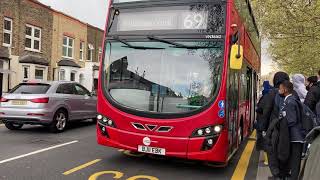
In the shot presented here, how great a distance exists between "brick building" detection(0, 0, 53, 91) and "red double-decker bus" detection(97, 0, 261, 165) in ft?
52.5

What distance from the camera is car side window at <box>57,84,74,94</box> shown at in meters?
12.1

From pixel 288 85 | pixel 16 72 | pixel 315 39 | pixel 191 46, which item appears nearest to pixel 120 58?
pixel 191 46

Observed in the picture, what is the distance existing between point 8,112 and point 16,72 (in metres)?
12.0

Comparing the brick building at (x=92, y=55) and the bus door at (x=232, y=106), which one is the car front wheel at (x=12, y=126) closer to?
the bus door at (x=232, y=106)

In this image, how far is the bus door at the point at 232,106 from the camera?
701cm

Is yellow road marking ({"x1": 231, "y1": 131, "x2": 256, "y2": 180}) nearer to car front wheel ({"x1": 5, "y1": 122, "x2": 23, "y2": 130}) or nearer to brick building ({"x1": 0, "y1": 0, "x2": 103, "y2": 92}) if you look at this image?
car front wheel ({"x1": 5, "y1": 122, "x2": 23, "y2": 130})

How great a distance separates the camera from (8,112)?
11.3m

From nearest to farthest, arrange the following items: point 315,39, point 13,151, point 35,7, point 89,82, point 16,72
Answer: point 13,151 → point 315,39 → point 16,72 → point 35,7 → point 89,82

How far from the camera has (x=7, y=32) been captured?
71.8 feet

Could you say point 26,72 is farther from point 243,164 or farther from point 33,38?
point 243,164

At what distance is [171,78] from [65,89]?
20.9ft

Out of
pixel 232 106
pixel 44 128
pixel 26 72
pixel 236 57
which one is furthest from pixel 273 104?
pixel 26 72

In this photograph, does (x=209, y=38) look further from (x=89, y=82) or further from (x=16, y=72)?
(x=89, y=82)

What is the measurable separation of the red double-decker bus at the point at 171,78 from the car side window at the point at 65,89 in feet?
16.7
